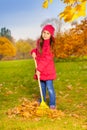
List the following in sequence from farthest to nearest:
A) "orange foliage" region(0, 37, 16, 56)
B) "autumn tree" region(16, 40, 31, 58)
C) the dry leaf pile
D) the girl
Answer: "autumn tree" region(16, 40, 31, 58) < "orange foliage" region(0, 37, 16, 56) < the girl < the dry leaf pile

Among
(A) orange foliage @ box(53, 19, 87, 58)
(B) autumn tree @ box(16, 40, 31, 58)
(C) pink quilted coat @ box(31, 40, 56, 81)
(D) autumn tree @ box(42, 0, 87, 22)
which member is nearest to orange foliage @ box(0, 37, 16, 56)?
(B) autumn tree @ box(16, 40, 31, 58)

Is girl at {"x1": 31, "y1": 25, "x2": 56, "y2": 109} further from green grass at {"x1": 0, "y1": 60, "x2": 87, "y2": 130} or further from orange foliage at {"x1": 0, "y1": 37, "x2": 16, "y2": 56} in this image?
orange foliage at {"x1": 0, "y1": 37, "x2": 16, "y2": 56}

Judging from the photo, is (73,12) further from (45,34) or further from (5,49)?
(5,49)

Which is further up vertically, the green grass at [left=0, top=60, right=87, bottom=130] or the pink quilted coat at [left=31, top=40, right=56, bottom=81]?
the pink quilted coat at [left=31, top=40, right=56, bottom=81]

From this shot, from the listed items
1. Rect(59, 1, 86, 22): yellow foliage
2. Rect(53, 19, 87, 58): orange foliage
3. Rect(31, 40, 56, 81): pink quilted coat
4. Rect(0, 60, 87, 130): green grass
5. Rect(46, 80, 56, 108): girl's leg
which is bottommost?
Rect(53, 19, 87, 58): orange foliage

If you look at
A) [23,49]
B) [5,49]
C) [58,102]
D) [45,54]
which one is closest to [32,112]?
[45,54]

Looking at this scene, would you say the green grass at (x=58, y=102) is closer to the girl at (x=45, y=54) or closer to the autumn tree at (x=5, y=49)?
the girl at (x=45, y=54)

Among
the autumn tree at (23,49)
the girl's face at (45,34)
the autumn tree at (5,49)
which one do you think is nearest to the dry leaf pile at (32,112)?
the girl's face at (45,34)

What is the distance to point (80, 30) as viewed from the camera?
42.5 meters

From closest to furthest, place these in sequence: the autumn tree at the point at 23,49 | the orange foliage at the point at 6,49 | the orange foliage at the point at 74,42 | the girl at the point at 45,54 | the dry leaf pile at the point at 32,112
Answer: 1. the dry leaf pile at the point at 32,112
2. the girl at the point at 45,54
3. the orange foliage at the point at 74,42
4. the orange foliage at the point at 6,49
5. the autumn tree at the point at 23,49

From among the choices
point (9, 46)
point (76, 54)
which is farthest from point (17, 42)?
point (76, 54)

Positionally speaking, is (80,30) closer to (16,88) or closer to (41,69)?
(16,88)

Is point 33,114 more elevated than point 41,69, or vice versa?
point 41,69

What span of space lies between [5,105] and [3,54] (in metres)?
82.3
